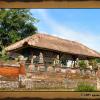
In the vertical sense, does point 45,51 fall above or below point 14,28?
Answer: below

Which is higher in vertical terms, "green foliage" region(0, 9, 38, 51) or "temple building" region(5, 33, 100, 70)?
"green foliage" region(0, 9, 38, 51)

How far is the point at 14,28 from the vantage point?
2.01m

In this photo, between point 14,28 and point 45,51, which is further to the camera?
point 45,51

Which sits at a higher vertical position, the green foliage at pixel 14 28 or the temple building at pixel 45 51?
the green foliage at pixel 14 28

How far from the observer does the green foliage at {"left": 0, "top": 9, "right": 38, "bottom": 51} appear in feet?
6.07

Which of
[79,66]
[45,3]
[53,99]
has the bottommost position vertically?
[53,99]

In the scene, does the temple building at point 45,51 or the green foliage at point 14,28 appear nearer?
the green foliage at point 14,28

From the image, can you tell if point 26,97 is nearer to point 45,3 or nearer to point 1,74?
point 45,3

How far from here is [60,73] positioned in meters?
2.15

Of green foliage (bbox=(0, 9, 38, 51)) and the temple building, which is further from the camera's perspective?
the temple building

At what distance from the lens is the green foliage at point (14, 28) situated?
185cm

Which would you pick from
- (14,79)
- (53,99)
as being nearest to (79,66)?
(14,79)

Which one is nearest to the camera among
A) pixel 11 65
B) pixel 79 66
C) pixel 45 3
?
pixel 45 3

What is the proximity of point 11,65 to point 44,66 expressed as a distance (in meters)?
0.43
